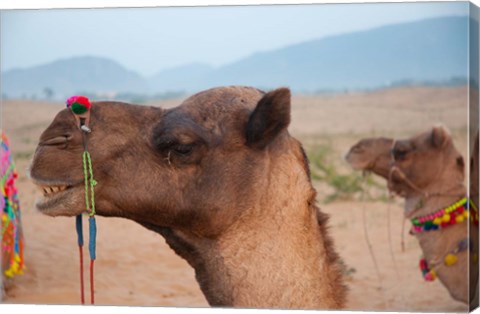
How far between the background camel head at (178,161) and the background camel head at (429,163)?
2.96m

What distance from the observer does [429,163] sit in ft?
22.3

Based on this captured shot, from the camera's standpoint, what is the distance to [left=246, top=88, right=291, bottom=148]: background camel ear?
3.42 meters

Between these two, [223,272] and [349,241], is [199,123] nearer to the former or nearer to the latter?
[223,272]

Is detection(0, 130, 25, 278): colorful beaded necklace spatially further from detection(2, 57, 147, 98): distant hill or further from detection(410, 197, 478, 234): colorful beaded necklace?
detection(410, 197, 478, 234): colorful beaded necklace

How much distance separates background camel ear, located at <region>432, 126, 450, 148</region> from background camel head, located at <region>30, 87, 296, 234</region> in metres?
3.24

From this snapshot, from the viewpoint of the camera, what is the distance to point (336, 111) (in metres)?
23.4

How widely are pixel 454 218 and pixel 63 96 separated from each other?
5913mm

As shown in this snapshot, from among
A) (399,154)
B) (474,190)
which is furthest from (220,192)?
(399,154)

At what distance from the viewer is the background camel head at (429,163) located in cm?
634

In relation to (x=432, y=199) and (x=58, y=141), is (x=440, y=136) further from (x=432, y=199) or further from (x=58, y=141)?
(x=58, y=141)

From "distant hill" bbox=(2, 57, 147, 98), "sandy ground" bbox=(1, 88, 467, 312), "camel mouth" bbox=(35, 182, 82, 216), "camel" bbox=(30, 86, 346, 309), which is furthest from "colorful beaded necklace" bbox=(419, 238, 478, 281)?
"distant hill" bbox=(2, 57, 147, 98)

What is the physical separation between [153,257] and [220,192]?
6.22 meters

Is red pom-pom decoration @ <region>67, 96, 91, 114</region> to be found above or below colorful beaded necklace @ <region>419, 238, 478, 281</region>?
above

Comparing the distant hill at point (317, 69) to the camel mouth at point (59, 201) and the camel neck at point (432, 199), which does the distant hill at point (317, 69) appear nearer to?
the camel neck at point (432, 199)
